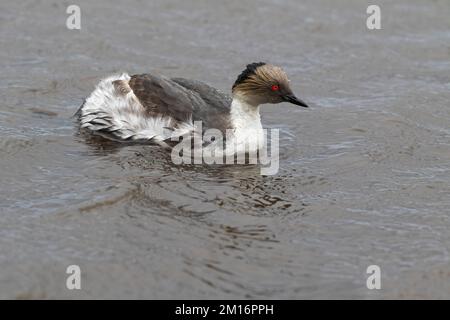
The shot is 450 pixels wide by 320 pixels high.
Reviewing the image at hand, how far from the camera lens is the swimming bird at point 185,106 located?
9.77m

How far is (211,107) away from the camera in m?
9.96

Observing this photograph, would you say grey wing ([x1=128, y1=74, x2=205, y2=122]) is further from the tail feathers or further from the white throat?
the white throat

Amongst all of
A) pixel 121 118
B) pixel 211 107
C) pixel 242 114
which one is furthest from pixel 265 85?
pixel 121 118

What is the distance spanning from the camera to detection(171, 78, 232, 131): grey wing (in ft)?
32.1

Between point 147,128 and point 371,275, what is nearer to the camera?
point 371,275

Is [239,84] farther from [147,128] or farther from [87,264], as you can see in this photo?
[87,264]

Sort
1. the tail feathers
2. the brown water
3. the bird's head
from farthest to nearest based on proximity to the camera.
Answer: the tail feathers → the bird's head → the brown water

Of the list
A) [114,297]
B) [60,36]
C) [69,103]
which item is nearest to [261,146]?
[69,103]

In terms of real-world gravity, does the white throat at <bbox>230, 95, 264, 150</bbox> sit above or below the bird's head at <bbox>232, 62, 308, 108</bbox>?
below

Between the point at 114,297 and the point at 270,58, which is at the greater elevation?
the point at 270,58

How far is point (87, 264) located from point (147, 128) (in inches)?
119

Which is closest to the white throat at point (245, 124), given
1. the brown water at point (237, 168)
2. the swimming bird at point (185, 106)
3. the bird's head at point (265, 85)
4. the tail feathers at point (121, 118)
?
the swimming bird at point (185, 106)

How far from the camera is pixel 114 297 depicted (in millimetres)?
6902

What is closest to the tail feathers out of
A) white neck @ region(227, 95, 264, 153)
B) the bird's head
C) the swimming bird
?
the swimming bird
